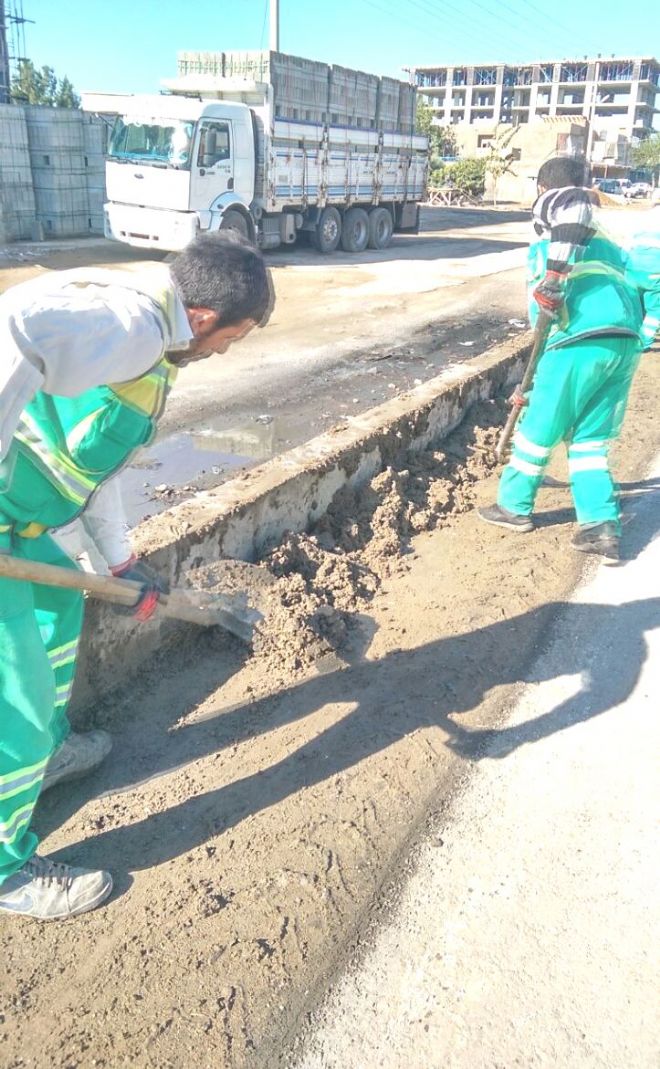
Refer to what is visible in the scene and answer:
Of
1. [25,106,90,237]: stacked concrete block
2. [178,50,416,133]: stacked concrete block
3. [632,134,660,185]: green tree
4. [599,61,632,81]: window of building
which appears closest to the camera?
[178,50,416,133]: stacked concrete block

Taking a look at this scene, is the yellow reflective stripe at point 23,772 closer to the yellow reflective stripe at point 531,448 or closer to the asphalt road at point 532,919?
the asphalt road at point 532,919

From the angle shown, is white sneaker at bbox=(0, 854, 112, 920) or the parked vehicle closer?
white sneaker at bbox=(0, 854, 112, 920)

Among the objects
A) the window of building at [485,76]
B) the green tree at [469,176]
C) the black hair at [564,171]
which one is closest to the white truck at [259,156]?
the black hair at [564,171]

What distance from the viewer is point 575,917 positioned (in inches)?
92.2

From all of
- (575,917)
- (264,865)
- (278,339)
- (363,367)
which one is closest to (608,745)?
(575,917)

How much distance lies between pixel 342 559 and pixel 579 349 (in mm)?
1588

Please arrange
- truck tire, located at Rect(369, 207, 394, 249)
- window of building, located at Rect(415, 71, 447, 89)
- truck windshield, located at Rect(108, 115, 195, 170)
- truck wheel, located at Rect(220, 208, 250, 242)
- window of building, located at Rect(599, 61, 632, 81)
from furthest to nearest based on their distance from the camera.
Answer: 1. window of building, located at Rect(415, 71, 447, 89)
2. window of building, located at Rect(599, 61, 632, 81)
3. truck tire, located at Rect(369, 207, 394, 249)
4. truck wheel, located at Rect(220, 208, 250, 242)
5. truck windshield, located at Rect(108, 115, 195, 170)

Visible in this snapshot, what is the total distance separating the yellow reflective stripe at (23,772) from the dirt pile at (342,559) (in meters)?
1.30

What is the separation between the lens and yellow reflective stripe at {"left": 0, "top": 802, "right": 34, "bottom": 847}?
2111mm

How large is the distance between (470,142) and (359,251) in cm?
5186

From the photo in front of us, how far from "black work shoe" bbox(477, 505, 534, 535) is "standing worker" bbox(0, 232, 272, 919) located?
2.87m

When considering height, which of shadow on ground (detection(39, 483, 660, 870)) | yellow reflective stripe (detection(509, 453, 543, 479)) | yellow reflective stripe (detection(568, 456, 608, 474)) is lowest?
shadow on ground (detection(39, 483, 660, 870))

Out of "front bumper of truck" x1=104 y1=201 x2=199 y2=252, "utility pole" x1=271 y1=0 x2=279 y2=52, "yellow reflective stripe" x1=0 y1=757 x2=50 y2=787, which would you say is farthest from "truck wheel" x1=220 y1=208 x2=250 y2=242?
"yellow reflective stripe" x1=0 y1=757 x2=50 y2=787

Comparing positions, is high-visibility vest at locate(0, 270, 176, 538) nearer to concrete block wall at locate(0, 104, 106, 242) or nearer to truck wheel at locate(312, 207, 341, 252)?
concrete block wall at locate(0, 104, 106, 242)
